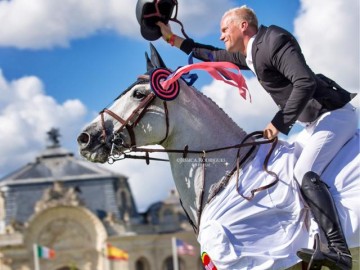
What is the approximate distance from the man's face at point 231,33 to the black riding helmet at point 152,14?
65 centimetres

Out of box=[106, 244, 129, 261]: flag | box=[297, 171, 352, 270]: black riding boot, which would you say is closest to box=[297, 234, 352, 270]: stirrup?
box=[297, 171, 352, 270]: black riding boot

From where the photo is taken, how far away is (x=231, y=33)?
5172 mm

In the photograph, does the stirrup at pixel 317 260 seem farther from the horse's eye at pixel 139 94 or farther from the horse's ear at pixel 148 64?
the horse's ear at pixel 148 64

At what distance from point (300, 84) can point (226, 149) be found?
61cm

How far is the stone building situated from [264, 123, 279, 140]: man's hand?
3730cm

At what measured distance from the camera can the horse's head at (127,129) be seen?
5102 mm

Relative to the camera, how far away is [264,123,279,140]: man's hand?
192 inches

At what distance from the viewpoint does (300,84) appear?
4.76 metres

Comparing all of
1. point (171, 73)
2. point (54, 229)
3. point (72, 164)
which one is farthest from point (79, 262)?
point (171, 73)

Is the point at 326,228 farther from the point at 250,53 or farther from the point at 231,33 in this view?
the point at 231,33

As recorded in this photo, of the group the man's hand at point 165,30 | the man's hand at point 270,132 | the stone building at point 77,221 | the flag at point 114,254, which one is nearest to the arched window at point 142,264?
the stone building at point 77,221

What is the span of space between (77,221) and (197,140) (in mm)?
39060

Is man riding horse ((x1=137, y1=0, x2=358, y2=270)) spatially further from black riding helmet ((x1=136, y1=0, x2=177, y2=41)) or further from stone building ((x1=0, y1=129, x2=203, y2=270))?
stone building ((x1=0, y1=129, x2=203, y2=270))

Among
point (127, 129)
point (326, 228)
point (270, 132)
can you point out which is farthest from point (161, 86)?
point (326, 228)
